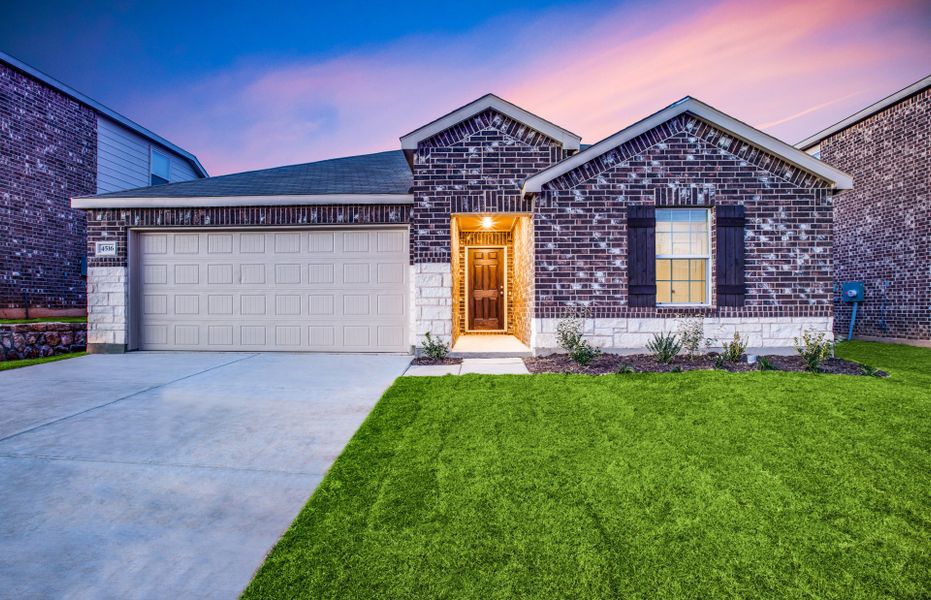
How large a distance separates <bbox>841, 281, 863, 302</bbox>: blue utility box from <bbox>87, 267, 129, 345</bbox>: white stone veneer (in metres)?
16.9

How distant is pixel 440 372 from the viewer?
21.0 ft

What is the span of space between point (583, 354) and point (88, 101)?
15118 millimetres

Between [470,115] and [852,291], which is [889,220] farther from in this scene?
[470,115]

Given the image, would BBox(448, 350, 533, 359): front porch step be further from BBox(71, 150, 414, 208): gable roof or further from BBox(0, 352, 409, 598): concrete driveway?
BBox(71, 150, 414, 208): gable roof

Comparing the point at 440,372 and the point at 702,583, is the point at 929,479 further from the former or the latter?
the point at 440,372

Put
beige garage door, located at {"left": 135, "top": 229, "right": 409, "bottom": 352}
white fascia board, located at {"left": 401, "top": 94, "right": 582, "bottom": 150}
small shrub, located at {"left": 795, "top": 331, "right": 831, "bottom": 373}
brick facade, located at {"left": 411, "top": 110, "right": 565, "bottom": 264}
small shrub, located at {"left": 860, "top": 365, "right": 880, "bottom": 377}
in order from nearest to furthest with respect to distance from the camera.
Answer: small shrub, located at {"left": 860, "top": 365, "right": 880, "bottom": 377}
small shrub, located at {"left": 795, "top": 331, "right": 831, "bottom": 373}
white fascia board, located at {"left": 401, "top": 94, "right": 582, "bottom": 150}
brick facade, located at {"left": 411, "top": 110, "right": 565, "bottom": 264}
beige garage door, located at {"left": 135, "top": 229, "right": 409, "bottom": 352}

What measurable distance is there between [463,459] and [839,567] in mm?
2115

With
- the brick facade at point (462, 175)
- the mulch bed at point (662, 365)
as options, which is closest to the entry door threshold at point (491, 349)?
the mulch bed at point (662, 365)

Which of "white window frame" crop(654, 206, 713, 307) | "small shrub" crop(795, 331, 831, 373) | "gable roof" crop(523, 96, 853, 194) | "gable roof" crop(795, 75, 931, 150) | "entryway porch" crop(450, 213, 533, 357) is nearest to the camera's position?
"small shrub" crop(795, 331, 831, 373)

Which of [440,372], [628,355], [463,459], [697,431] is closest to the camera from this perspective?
[463,459]

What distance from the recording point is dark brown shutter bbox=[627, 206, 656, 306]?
7.38 metres

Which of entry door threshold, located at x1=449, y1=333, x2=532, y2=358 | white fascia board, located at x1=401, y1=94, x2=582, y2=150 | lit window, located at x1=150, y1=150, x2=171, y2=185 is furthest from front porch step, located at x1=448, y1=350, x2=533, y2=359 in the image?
lit window, located at x1=150, y1=150, x2=171, y2=185

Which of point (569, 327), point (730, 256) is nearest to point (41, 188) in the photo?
point (569, 327)

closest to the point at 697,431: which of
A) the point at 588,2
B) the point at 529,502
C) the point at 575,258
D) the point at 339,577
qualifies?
the point at 529,502
